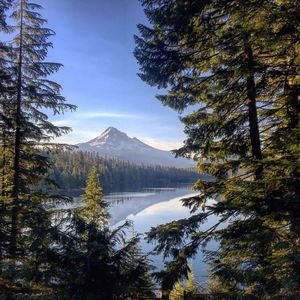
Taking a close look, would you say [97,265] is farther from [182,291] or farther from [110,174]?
[110,174]

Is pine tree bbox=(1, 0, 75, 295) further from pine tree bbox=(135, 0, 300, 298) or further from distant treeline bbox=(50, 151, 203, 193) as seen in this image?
distant treeline bbox=(50, 151, 203, 193)

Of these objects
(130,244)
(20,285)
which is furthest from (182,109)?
(20,285)

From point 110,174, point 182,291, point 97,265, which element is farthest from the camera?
point 110,174

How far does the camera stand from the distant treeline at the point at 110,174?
3499 inches

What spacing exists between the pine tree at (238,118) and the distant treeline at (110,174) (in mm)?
63889

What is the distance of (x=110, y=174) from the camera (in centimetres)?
12275

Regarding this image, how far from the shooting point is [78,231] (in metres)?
5.07

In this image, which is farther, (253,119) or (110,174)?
(110,174)

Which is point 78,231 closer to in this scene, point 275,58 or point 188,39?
point 188,39

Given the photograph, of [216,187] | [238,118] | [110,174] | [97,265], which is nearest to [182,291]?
[216,187]

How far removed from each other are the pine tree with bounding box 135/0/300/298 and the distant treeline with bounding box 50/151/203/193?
63889 millimetres

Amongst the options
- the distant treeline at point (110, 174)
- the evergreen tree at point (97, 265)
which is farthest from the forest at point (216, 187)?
the distant treeline at point (110, 174)

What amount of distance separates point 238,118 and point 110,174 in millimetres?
117931

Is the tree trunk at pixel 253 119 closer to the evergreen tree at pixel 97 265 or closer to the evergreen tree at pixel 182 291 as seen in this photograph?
the evergreen tree at pixel 182 291
